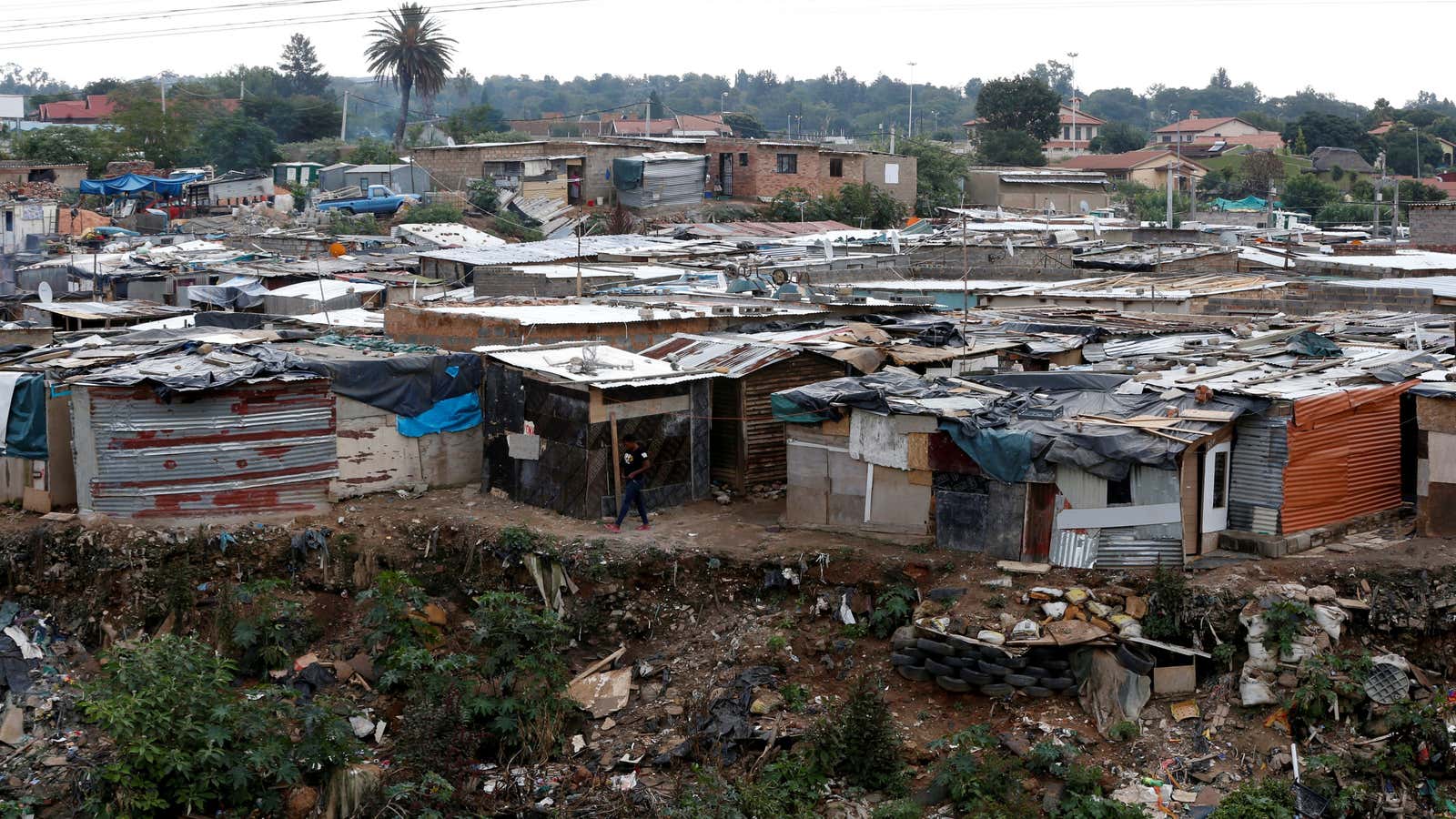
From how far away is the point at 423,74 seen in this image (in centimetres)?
5444

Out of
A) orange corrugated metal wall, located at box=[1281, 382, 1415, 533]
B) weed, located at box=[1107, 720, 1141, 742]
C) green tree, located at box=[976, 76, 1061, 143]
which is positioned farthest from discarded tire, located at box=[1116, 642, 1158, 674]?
green tree, located at box=[976, 76, 1061, 143]

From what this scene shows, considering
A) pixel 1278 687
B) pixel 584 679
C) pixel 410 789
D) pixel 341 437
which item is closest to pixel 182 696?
pixel 410 789

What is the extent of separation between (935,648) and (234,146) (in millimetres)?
40030

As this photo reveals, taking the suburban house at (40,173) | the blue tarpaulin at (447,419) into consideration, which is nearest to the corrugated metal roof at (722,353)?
the blue tarpaulin at (447,419)

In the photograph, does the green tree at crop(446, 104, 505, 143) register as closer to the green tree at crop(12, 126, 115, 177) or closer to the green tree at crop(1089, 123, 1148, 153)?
the green tree at crop(12, 126, 115, 177)

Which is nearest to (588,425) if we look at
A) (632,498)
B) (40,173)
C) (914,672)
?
(632,498)

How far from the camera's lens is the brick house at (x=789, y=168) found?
3716cm

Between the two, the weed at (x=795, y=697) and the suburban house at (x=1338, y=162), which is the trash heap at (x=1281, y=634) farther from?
the suburban house at (x=1338, y=162)

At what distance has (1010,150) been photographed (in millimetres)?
53625

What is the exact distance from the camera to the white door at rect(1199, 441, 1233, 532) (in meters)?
10.7

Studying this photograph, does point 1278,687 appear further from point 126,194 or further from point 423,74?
point 423,74

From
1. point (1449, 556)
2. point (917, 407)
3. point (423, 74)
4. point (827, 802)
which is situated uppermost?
point (423, 74)

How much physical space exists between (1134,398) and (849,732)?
381 centimetres

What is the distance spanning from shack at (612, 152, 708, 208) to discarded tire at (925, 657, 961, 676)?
1016 inches
